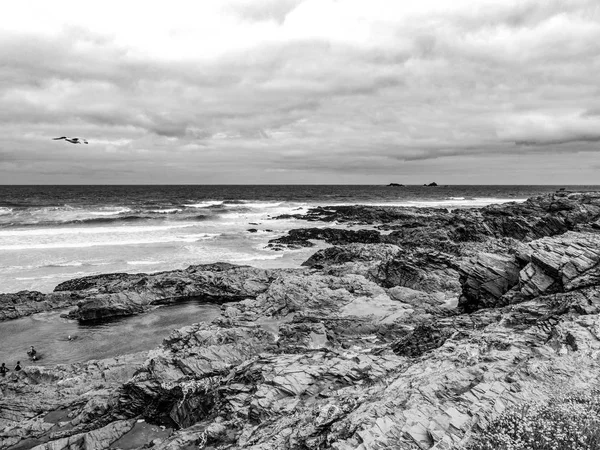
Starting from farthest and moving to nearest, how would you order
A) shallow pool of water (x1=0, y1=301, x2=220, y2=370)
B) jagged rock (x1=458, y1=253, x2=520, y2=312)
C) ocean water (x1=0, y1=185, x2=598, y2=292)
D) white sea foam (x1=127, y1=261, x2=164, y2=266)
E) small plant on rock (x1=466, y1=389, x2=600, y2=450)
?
white sea foam (x1=127, y1=261, x2=164, y2=266)
ocean water (x1=0, y1=185, x2=598, y2=292)
shallow pool of water (x1=0, y1=301, x2=220, y2=370)
jagged rock (x1=458, y1=253, x2=520, y2=312)
small plant on rock (x1=466, y1=389, x2=600, y2=450)

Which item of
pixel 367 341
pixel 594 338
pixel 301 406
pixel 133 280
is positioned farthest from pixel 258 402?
pixel 133 280

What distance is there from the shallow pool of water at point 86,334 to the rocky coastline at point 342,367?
3.41 feet

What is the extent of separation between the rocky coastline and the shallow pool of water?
1.04 metres

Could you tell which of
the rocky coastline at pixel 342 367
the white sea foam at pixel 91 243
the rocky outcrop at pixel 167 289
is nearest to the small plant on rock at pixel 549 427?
the rocky coastline at pixel 342 367

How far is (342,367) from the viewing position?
31.9 ft

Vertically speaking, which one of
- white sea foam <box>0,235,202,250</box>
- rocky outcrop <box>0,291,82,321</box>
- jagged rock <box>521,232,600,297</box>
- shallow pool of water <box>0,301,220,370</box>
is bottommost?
shallow pool of water <box>0,301,220,370</box>

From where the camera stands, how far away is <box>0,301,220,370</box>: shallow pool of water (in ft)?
53.8

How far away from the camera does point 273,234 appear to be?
163 ft

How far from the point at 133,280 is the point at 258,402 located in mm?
17774

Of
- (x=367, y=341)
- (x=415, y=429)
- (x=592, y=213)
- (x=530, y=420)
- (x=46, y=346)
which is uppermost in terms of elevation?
(x=592, y=213)

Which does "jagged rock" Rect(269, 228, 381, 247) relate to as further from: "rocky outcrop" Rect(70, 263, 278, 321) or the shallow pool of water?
the shallow pool of water

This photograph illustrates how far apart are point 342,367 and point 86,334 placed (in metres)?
14.1

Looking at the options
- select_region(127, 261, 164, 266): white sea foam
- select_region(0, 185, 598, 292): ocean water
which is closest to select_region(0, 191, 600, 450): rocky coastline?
select_region(0, 185, 598, 292): ocean water

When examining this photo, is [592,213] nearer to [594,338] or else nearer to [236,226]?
[594,338]
